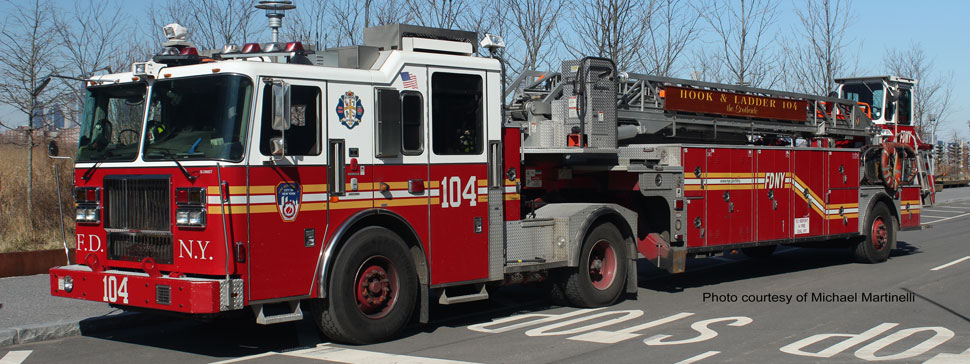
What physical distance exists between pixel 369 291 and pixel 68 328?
3108 mm

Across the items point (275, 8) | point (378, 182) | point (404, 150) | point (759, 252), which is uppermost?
point (275, 8)

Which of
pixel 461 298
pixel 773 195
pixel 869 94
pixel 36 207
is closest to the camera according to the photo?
pixel 461 298

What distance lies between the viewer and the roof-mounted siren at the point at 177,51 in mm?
8094

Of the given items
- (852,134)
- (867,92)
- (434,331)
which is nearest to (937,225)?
(867,92)

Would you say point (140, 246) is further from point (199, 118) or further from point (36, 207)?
point (36, 207)

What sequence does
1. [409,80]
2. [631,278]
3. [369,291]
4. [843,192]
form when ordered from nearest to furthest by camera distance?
[369,291] < [409,80] < [631,278] < [843,192]

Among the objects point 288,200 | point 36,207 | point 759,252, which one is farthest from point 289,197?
point 759,252

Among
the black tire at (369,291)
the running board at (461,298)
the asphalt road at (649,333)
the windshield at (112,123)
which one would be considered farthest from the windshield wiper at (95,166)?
the running board at (461,298)

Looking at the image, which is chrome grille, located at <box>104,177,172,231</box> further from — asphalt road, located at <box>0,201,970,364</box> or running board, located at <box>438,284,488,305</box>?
running board, located at <box>438,284,488,305</box>

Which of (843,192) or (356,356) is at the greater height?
(843,192)

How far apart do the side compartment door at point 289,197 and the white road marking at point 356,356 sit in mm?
553

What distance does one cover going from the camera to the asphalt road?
781 cm

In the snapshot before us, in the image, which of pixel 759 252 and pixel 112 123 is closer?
pixel 112 123

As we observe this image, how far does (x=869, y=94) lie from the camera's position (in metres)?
17.5
